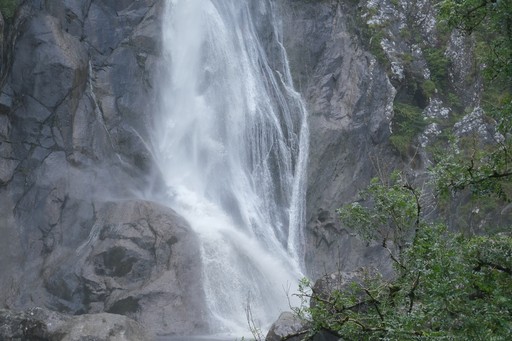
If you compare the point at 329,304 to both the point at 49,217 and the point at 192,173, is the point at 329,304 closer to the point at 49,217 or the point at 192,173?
the point at 49,217

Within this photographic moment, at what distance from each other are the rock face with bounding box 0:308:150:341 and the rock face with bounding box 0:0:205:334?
17.3 feet

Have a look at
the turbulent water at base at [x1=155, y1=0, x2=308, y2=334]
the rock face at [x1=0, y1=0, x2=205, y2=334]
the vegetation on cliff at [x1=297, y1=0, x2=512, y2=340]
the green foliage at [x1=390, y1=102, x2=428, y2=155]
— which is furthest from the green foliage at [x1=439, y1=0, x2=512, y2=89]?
the green foliage at [x1=390, y1=102, x2=428, y2=155]

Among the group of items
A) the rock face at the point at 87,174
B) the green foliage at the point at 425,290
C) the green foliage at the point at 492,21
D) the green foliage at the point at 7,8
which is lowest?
the green foliage at the point at 425,290

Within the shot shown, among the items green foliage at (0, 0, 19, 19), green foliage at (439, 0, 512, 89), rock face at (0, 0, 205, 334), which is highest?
green foliage at (0, 0, 19, 19)

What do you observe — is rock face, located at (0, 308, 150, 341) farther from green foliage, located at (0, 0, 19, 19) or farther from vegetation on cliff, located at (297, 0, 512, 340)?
green foliage, located at (0, 0, 19, 19)

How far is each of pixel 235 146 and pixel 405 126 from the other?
7291 mm

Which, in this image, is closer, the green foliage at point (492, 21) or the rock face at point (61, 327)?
the green foliage at point (492, 21)

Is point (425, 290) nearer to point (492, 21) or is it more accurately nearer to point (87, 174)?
point (492, 21)

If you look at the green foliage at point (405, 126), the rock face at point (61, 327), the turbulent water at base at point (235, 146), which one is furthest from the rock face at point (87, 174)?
the green foliage at point (405, 126)

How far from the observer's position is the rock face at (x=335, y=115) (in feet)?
77.3

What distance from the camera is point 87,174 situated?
2186 cm

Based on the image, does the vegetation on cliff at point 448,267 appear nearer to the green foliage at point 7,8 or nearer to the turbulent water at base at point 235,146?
the turbulent water at base at point 235,146

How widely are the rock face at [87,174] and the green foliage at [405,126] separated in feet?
32.8

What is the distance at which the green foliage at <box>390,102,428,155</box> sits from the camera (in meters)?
25.3
